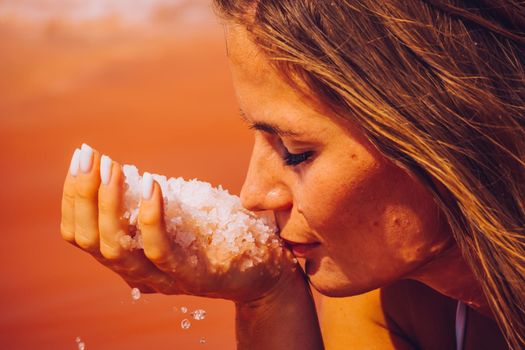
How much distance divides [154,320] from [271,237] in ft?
4.82

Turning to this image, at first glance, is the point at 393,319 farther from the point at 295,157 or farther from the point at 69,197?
the point at 69,197

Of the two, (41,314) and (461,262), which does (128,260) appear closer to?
(461,262)

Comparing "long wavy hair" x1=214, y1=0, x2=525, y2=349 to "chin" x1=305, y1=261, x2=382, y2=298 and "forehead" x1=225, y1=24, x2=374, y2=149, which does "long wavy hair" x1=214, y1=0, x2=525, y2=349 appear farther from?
"chin" x1=305, y1=261, x2=382, y2=298

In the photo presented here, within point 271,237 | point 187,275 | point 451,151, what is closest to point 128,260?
point 187,275

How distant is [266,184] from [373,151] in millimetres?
205

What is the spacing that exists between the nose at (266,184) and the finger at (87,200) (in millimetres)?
263

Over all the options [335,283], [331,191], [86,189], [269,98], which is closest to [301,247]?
[335,283]

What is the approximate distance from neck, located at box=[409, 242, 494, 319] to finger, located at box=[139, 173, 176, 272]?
483 mm

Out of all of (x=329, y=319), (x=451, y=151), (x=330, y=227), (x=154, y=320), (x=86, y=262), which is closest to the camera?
(x=451, y=151)

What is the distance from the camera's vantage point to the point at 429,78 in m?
1.27

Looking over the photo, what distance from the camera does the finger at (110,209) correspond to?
52.1 inches

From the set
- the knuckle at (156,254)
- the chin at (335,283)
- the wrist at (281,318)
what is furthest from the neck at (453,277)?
the knuckle at (156,254)

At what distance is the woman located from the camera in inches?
49.8

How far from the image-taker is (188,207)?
1484mm
